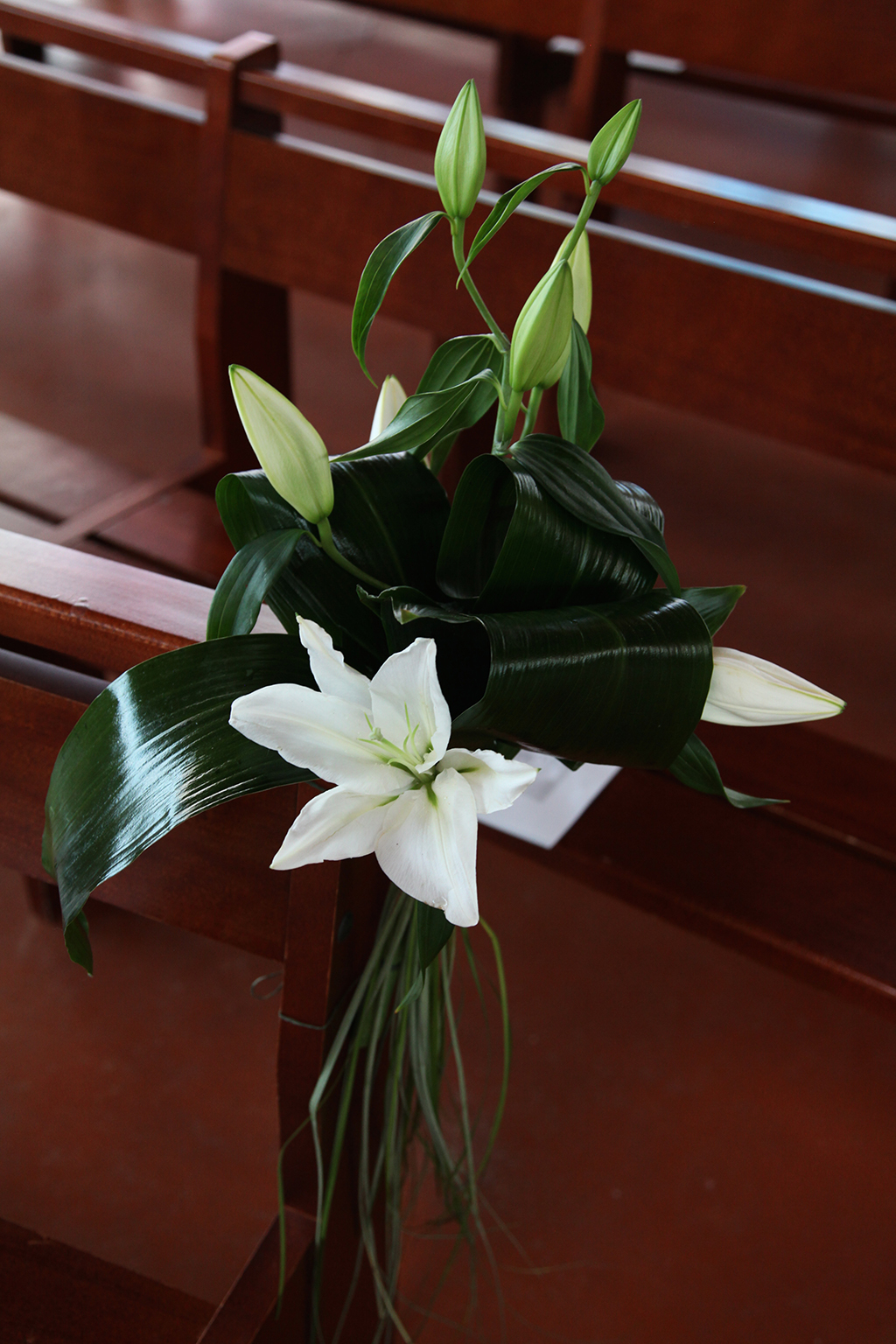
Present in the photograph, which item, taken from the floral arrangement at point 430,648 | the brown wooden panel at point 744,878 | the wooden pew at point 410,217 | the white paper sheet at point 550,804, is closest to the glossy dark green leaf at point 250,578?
the floral arrangement at point 430,648

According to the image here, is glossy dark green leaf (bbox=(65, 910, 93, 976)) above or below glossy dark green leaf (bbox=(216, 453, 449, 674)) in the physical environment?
below

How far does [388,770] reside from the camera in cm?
63

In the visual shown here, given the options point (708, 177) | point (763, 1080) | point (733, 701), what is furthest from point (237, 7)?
point (733, 701)

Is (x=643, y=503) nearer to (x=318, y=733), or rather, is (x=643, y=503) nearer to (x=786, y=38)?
(x=318, y=733)

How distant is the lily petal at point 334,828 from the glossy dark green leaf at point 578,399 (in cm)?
31

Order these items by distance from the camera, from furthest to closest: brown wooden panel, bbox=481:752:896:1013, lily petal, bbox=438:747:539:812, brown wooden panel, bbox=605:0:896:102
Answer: brown wooden panel, bbox=605:0:896:102, brown wooden panel, bbox=481:752:896:1013, lily petal, bbox=438:747:539:812

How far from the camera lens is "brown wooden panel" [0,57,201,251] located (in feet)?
6.64

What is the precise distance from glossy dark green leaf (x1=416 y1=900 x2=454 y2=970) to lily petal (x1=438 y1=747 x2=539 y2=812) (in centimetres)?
14

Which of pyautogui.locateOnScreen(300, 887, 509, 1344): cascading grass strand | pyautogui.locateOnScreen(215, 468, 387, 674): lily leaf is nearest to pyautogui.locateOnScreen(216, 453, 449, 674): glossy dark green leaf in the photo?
pyautogui.locateOnScreen(215, 468, 387, 674): lily leaf

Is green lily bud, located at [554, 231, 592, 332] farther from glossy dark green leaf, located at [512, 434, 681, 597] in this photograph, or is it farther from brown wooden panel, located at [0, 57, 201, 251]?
brown wooden panel, located at [0, 57, 201, 251]

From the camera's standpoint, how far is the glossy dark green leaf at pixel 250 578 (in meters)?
0.67

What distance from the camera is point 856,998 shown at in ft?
4.17

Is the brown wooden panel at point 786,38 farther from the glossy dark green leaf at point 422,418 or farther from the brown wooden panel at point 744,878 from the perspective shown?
the glossy dark green leaf at point 422,418

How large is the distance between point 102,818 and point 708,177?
139 centimetres
